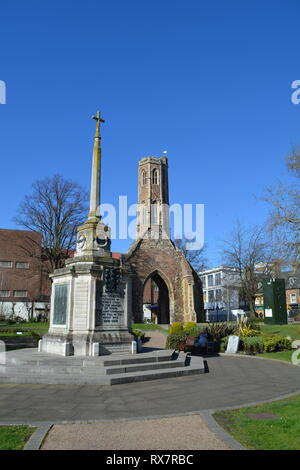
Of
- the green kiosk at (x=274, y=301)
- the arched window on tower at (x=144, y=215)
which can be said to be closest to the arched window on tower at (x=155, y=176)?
the arched window on tower at (x=144, y=215)

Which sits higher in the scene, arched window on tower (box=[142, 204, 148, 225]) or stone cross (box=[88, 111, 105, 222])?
arched window on tower (box=[142, 204, 148, 225])

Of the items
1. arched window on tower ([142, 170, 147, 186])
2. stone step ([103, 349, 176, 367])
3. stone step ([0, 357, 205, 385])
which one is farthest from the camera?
arched window on tower ([142, 170, 147, 186])

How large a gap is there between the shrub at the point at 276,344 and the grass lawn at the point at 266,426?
1025 cm

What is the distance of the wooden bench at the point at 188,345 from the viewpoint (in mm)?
16661

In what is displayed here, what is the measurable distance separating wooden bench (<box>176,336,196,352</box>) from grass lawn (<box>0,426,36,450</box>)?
12.0 meters

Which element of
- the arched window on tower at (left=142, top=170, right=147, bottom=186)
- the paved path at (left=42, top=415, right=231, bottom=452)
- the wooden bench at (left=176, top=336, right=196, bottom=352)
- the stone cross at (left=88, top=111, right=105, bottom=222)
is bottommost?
the wooden bench at (left=176, top=336, right=196, bottom=352)

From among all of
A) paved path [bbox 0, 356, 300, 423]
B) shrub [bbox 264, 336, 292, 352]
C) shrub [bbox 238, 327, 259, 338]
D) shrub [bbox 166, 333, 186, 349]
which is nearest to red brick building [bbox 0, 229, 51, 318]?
shrub [bbox 166, 333, 186, 349]

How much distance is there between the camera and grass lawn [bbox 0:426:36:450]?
4.56 meters

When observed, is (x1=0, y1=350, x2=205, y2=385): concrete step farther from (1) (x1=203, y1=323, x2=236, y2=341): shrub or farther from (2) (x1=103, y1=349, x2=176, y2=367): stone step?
(1) (x1=203, y1=323, x2=236, y2=341): shrub

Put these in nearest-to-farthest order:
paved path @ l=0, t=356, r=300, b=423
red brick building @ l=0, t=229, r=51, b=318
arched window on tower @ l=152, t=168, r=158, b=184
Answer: paved path @ l=0, t=356, r=300, b=423
red brick building @ l=0, t=229, r=51, b=318
arched window on tower @ l=152, t=168, r=158, b=184

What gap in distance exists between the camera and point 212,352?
57.5 ft
